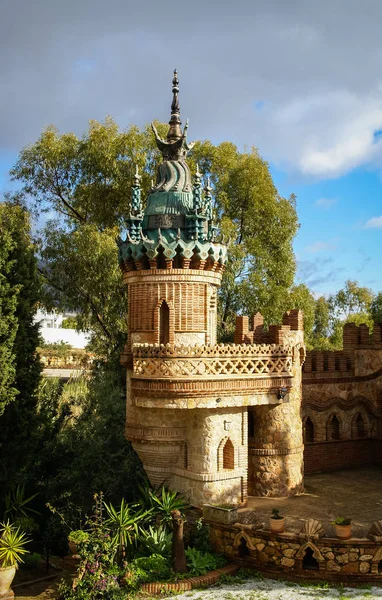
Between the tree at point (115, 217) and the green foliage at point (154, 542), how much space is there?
11.5 metres

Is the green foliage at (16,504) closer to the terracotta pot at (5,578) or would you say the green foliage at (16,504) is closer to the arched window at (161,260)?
the terracotta pot at (5,578)

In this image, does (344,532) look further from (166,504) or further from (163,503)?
(163,503)

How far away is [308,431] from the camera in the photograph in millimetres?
21906

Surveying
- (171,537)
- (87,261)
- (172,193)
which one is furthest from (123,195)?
(171,537)

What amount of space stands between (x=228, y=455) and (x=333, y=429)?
23.1ft

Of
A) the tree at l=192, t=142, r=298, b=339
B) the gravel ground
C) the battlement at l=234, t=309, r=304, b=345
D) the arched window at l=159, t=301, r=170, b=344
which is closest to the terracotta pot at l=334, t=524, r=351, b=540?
the gravel ground

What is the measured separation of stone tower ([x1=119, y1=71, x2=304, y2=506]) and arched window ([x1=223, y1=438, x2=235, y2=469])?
28mm

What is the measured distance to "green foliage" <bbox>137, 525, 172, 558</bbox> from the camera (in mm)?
15109

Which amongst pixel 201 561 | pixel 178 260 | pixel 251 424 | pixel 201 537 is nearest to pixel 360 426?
pixel 251 424

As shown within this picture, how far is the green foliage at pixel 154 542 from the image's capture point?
49.6 feet

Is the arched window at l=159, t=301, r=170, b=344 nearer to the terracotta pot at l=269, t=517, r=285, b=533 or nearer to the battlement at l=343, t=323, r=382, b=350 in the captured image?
the terracotta pot at l=269, t=517, r=285, b=533

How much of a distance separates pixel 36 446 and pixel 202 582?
7.10 meters

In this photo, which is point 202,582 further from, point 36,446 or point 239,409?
point 36,446

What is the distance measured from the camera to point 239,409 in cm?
1702
